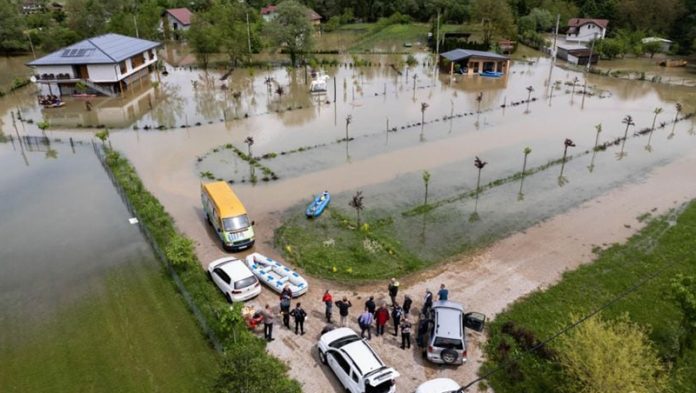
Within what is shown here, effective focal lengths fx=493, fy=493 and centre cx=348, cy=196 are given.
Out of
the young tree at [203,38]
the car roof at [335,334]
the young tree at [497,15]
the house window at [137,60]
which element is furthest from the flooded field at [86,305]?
the young tree at [497,15]

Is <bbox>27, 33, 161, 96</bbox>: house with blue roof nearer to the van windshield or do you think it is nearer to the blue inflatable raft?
the blue inflatable raft

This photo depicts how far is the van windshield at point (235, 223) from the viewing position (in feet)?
66.8

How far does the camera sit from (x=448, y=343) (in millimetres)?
14320

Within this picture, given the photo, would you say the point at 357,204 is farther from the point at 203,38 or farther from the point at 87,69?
the point at 203,38

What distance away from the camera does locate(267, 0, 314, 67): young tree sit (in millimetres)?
56906

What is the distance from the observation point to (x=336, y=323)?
16359mm

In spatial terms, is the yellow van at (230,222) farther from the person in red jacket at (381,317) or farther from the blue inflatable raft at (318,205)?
the person in red jacket at (381,317)

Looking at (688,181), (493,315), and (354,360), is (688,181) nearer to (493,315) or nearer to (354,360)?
(493,315)

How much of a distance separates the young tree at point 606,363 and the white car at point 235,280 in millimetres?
10100

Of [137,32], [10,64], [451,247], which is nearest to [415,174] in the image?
[451,247]

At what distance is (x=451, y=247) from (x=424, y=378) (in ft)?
26.6

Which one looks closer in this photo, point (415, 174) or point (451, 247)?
point (451, 247)

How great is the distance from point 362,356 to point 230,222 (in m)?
9.32

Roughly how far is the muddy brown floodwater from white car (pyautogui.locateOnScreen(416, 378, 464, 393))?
0.90 meters
